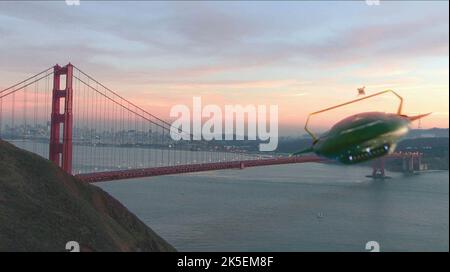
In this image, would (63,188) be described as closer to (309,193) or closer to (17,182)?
(17,182)

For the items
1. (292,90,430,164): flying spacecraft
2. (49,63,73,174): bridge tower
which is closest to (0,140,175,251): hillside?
(49,63,73,174): bridge tower

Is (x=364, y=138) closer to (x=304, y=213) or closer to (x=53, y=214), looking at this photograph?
(x=53, y=214)

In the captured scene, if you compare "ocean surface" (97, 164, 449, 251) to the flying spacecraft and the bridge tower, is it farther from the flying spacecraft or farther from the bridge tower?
the flying spacecraft

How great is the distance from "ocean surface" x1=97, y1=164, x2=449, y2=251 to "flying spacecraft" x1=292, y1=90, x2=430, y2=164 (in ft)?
51.5

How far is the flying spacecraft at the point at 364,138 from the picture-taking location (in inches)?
57.7

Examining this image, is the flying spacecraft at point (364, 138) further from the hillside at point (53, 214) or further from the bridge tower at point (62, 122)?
the bridge tower at point (62, 122)

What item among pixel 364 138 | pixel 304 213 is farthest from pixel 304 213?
pixel 364 138

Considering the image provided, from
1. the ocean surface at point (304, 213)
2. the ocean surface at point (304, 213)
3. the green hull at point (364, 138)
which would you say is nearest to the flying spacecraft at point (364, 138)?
the green hull at point (364, 138)

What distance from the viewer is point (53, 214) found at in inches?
501

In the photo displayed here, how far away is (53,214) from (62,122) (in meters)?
10.3

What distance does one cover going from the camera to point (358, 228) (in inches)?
983

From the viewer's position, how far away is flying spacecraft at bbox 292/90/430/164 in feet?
4.81

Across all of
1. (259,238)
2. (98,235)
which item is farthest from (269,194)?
(98,235)

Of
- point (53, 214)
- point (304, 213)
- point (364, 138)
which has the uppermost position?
point (364, 138)
